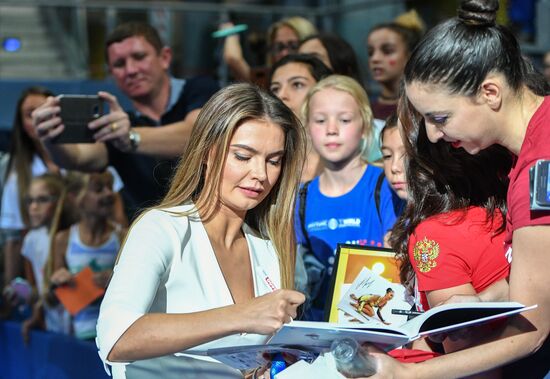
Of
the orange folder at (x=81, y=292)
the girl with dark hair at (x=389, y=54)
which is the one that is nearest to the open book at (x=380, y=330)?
the orange folder at (x=81, y=292)

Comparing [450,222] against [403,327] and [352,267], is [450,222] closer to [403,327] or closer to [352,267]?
[403,327]

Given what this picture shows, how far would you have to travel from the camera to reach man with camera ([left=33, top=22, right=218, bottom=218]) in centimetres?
445

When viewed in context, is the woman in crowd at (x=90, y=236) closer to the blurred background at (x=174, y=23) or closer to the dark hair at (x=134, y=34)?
the dark hair at (x=134, y=34)

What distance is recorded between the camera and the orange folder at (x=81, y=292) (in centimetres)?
522

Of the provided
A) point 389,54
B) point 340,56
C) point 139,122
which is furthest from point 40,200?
point 389,54

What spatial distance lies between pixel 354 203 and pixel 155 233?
149cm

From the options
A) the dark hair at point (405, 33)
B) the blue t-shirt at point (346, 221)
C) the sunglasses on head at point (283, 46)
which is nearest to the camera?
the blue t-shirt at point (346, 221)

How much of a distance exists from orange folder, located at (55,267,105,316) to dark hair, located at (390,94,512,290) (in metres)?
2.71

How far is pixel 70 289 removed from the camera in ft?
17.4

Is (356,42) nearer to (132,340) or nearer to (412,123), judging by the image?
(412,123)

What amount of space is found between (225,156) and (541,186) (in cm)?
96

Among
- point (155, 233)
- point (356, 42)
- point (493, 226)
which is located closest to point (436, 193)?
point (493, 226)

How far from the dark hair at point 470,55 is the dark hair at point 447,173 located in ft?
0.92

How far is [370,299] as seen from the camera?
128 inches
